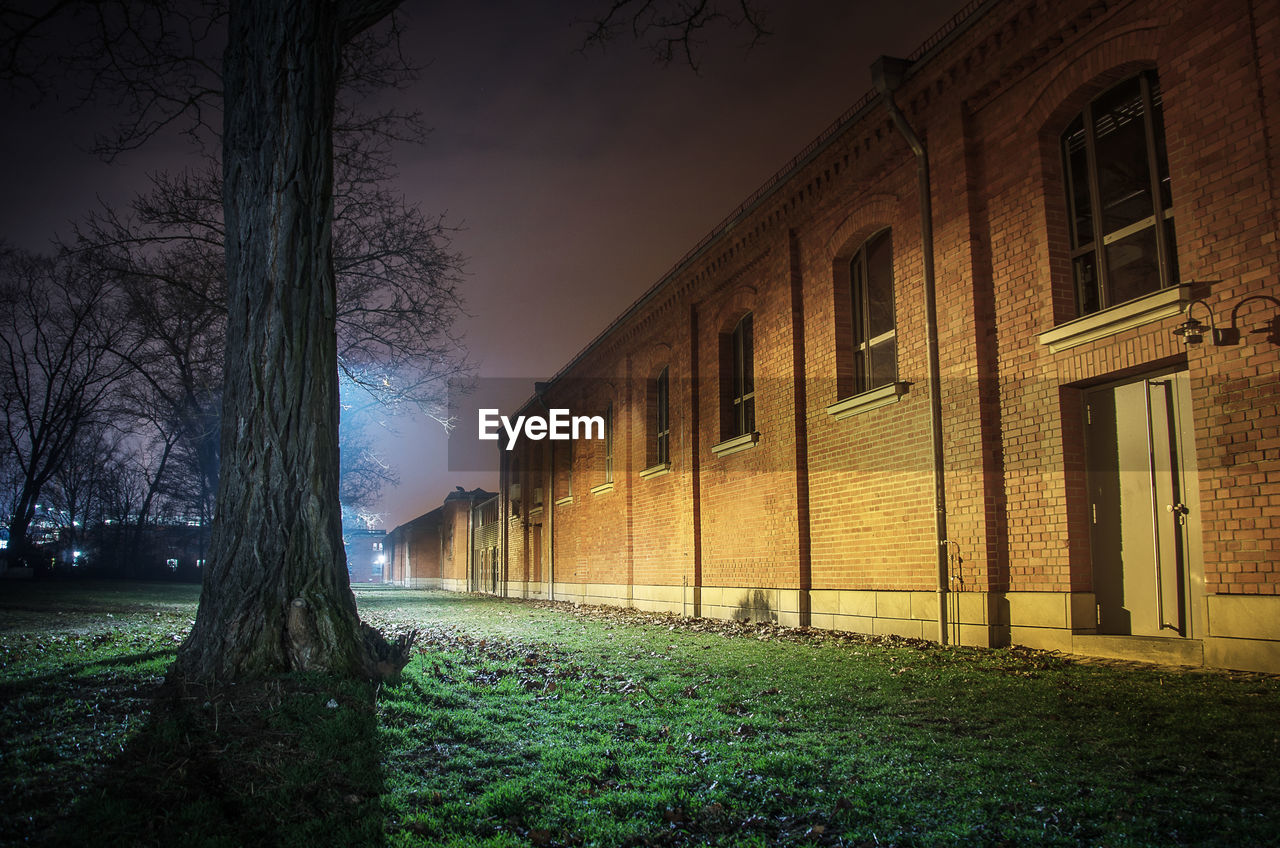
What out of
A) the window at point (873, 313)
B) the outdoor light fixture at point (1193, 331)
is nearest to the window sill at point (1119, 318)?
the outdoor light fixture at point (1193, 331)

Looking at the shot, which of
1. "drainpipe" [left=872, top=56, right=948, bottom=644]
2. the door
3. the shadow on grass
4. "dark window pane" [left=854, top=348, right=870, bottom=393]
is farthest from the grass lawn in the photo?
"dark window pane" [left=854, top=348, right=870, bottom=393]

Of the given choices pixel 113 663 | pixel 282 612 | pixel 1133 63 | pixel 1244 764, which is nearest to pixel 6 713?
pixel 282 612

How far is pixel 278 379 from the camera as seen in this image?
5.70 meters

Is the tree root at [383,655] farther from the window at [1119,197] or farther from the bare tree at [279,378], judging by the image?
the window at [1119,197]

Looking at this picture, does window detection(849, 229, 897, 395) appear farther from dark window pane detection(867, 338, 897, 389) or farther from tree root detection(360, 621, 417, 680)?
tree root detection(360, 621, 417, 680)

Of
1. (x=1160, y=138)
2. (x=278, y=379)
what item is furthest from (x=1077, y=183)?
(x=278, y=379)

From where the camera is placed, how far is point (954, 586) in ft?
28.6

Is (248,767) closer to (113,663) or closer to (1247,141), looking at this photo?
(113,663)

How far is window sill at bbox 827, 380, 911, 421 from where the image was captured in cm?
985

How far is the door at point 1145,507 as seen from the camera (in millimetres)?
6867

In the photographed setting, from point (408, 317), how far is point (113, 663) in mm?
10116

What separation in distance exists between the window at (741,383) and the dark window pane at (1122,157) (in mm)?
6976

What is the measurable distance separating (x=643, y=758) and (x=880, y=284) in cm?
850

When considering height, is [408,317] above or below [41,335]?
below
